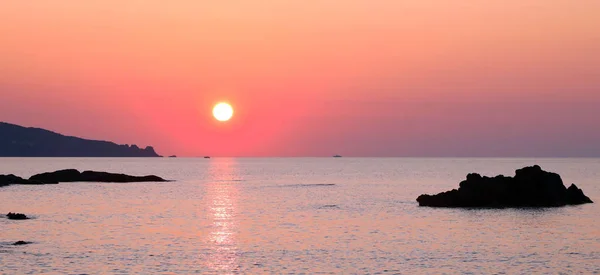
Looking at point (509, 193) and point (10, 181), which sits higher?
point (10, 181)

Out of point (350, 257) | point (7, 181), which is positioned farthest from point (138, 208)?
point (7, 181)

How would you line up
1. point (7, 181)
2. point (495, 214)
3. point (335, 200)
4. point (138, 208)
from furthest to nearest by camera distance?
1. point (7, 181)
2. point (335, 200)
3. point (138, 208)
4. point (495, 214)

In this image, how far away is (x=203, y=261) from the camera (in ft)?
165

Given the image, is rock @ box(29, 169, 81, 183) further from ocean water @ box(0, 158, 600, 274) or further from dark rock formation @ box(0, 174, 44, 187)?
ocean water @ box(0, 158, 600, 274)

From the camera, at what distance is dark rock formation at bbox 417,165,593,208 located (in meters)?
98.8

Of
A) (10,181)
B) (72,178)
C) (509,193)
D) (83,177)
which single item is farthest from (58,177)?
(509,193)

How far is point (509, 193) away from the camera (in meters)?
101

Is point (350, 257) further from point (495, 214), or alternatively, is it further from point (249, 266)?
point (495, 214)

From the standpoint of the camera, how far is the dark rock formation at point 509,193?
98812mm

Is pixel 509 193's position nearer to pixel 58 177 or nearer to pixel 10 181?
pixel 10 181

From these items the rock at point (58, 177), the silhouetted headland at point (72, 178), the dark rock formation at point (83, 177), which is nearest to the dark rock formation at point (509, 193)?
the silhouetted headland at point (72, 178)

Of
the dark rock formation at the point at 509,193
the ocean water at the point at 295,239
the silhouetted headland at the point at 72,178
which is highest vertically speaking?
the silhouetted headland at the point at 72,178

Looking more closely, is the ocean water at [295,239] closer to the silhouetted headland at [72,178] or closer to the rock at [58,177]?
the silhouetted headland at [72,178]

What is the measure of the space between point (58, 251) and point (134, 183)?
12061 centimetres
